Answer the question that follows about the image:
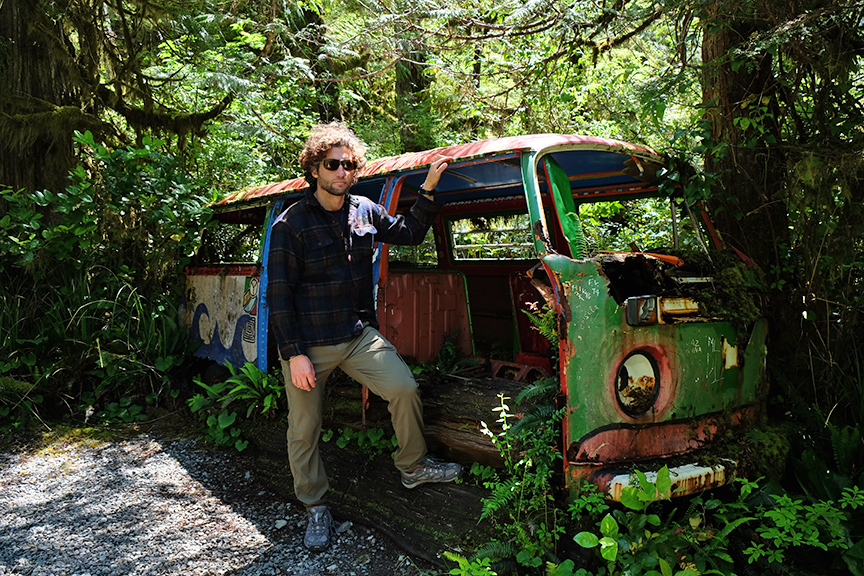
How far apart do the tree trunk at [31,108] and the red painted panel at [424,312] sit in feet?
14.6

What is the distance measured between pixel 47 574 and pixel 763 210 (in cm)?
503

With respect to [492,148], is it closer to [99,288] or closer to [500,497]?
[500,497]

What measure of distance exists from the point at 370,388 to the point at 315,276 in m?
0.76

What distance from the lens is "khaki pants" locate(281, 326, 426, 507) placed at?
358 centimetres

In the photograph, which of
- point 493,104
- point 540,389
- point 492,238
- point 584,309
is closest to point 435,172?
point 584,309

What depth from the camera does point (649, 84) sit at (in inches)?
156

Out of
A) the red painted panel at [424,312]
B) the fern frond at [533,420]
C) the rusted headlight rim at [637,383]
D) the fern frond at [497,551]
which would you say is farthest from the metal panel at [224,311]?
the rusted headlight rim at [637,383]

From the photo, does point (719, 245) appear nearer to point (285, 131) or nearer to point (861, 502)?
point (861, 502)

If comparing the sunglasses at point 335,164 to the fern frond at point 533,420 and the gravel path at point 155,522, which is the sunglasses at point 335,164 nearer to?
the fern frond at point 533,420

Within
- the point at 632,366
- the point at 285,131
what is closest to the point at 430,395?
the point at 632,366

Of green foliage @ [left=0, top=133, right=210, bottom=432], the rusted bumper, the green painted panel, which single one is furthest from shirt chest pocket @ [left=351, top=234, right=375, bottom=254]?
green foliage @ [left=0, top=133, right=210, bottom=432]

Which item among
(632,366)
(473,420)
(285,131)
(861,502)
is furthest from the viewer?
(285,131)

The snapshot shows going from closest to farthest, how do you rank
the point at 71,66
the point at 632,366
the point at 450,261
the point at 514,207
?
the point at 632,366 < the point at 514,207 < the point at 450,261 < the point at 71,66

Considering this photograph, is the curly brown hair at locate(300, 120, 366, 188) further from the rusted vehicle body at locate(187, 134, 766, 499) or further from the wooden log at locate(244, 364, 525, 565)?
the wooden log at locate(244, 364, 525, 565)
